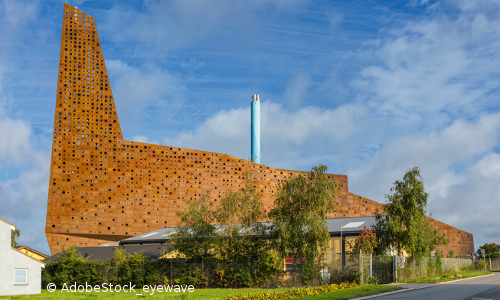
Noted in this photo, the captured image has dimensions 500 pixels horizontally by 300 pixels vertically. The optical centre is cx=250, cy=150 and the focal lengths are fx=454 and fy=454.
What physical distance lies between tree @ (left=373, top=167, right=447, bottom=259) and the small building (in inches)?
962

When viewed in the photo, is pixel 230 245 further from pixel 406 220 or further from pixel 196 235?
pixel 406 220

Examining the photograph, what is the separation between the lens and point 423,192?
34.2 m

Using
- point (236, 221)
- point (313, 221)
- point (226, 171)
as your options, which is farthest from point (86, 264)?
point (226, 171)

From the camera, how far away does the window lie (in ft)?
100

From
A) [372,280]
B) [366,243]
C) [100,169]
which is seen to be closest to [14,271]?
[372,280]

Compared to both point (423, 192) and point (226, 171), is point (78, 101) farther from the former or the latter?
point (423, 192)

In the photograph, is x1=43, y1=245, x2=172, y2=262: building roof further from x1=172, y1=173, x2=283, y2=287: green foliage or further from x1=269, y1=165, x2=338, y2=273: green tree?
x1=269, y1=165, x2=338, y2=273: green tree

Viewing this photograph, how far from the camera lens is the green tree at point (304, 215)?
2928cm

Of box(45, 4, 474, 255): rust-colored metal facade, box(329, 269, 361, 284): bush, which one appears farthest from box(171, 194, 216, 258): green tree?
box(45, 4, 474, 255): rust-colored metal facade

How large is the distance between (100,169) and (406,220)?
40.0 m

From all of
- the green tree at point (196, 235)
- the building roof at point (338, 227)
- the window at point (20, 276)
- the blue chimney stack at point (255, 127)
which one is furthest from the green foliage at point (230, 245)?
the blue chimney stack at point (255, 127)

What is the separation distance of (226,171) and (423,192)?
33400mm

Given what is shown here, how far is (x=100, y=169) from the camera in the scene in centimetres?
5875

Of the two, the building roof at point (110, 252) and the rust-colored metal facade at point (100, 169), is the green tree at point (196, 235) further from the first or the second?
the rust-colored metal facade at point (100, 169)
